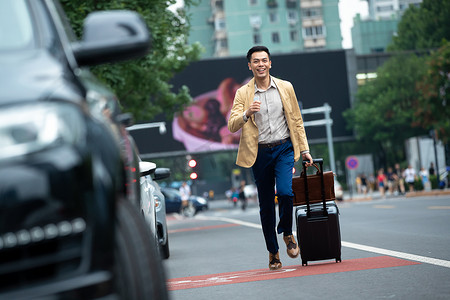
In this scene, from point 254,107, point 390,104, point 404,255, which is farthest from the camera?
point 390,104

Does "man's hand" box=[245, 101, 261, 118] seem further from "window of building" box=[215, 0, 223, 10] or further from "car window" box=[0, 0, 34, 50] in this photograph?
"window of building" box=[215, 0, 223, 10]

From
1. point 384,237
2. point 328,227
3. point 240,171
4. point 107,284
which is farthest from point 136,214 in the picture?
point 240,171

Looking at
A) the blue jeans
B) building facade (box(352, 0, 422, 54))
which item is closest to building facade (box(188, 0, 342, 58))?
building facade (box(352, 0, 422, 54))

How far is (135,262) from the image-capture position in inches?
107

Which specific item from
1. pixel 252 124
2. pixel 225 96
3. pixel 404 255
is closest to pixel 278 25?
pixel 225 96

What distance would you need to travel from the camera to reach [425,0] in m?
73.8

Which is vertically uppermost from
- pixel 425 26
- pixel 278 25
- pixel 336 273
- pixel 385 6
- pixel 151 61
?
pixel 385 6

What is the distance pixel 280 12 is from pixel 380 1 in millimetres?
59936

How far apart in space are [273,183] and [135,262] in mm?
5304

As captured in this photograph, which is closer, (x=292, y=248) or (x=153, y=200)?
(x=292, y=248)

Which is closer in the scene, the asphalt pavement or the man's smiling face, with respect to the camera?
the asphalt pavement

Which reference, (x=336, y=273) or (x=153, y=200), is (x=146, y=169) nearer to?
(x=336, y=273)

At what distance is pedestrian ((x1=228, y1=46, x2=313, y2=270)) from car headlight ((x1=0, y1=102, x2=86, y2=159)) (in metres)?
5.18

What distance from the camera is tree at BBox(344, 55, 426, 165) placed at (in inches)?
2354
